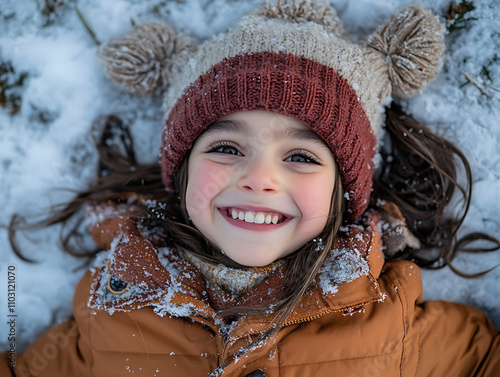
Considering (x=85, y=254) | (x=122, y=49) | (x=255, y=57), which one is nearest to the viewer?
(x=255, y=57)

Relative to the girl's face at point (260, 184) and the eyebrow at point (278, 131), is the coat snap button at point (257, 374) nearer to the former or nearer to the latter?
the girl's face at point (260, 184)

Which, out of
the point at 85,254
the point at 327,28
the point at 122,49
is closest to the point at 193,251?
the point at 85,254

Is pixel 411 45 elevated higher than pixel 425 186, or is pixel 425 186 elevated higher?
pixel 411 45

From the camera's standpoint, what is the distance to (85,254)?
220cm

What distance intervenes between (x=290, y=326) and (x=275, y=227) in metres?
0.44

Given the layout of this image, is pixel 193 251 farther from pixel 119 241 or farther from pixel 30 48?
pixel 30 48

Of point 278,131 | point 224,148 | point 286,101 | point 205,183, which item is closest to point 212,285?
point 205,183

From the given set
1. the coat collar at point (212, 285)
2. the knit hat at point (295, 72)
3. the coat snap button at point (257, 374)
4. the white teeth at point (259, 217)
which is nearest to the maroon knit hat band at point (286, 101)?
the knit hat at point (295, 72)

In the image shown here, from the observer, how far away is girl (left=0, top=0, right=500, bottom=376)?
1.60 m

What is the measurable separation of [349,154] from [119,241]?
3.42ft

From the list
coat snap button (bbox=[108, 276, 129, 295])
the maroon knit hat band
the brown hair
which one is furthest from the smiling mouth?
the brown hair

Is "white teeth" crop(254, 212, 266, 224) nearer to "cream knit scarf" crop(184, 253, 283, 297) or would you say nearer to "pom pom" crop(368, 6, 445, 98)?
"cream knit scarf" crop(184, 253, 283, 297)

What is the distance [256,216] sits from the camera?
1.64 metres

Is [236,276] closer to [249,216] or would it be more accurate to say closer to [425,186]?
[249,216]
